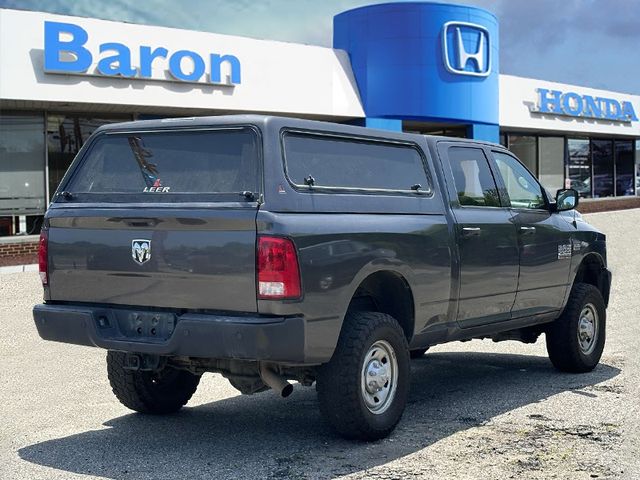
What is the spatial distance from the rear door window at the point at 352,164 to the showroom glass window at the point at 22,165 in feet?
44.3

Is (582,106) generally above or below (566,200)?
above

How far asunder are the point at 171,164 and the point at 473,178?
8.59ft

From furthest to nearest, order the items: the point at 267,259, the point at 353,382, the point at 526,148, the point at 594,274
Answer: the point at 526,148 < the point at 594,274 < the point at 353,382 < the point at 267,259

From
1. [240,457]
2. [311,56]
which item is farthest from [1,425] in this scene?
[311,56]

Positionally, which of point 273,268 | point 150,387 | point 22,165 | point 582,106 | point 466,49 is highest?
point 466,49

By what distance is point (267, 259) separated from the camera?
5.01 metres

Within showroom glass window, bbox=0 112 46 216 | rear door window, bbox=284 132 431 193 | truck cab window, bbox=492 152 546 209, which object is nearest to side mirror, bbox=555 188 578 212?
truck cab window, bbox=492 152 546 209

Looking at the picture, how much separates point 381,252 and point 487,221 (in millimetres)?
1562

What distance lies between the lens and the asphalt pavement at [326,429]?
5227 millimetres

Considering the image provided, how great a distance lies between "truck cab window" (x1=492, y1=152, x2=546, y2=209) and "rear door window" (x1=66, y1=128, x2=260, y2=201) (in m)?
2.94

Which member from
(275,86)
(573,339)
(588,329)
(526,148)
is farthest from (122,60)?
(526,148)

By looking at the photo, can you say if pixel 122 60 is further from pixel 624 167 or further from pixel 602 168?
pixel 624 167

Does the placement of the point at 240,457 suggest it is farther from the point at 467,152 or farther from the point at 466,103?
the point at 466,103

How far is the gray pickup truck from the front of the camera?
5.09 metres
